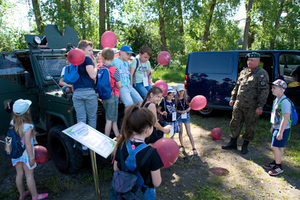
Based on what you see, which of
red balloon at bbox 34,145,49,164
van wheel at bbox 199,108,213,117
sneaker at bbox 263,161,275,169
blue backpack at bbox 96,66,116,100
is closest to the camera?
red balloon at bbox 34,145,49,164

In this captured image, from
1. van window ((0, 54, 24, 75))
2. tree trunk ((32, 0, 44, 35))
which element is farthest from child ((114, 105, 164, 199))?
tree trunk ((32, 0, 44, 35))

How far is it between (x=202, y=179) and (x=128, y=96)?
72.7 inches

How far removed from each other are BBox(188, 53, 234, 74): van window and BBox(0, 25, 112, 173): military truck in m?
3.62

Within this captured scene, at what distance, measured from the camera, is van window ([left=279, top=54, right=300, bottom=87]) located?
5551mm

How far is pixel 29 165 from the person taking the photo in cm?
291

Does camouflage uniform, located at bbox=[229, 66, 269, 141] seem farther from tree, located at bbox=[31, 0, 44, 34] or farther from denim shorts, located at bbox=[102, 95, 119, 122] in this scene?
tree, located at bbox=[31, 0, 44, 34]

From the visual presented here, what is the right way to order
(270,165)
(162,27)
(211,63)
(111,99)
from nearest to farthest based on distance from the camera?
(111,99), (270,165), (211,63), (162,27)

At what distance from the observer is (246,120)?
429 cm

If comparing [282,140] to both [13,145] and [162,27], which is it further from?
[162,27]

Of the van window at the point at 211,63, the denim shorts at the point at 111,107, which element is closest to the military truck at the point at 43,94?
the denim shorts at the point at 111,107

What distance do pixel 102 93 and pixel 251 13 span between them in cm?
1414

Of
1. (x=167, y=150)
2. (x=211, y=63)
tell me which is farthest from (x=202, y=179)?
(x=211, y=63)

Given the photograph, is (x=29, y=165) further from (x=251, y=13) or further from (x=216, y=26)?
(x=216, y=26)

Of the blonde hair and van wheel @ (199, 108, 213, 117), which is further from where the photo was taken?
van wheel @ (199, 108, 213, 117)
